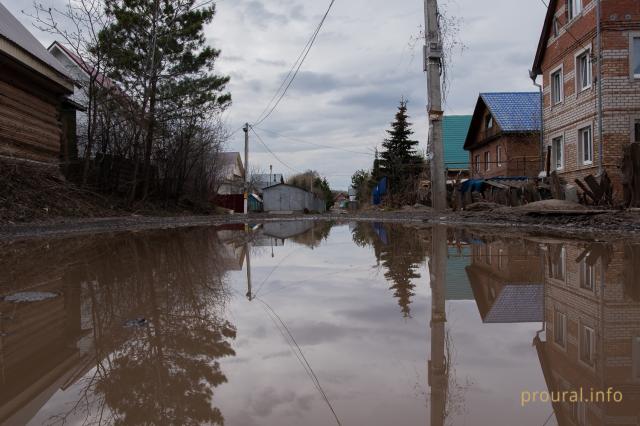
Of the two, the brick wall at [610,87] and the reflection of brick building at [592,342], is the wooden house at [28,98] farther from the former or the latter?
the brick wall at [610,87]

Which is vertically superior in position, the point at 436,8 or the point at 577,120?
the point at 436,8

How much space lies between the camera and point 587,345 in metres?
2.43

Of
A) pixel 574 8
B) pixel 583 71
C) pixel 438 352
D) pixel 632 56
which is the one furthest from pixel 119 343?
pixel 574 8

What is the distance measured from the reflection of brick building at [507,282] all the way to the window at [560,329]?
0.33ft

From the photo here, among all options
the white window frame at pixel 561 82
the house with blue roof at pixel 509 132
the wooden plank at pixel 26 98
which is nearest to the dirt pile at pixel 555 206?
the white window frame at pixel 561 82

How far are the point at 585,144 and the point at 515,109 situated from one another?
11142 mm

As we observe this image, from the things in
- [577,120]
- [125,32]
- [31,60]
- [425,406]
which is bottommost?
[425,406]

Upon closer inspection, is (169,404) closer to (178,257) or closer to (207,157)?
(178,257)

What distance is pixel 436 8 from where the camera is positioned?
47.4 ft

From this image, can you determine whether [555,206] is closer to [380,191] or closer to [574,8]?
[574,8]

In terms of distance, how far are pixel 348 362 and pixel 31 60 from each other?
16.0 metres

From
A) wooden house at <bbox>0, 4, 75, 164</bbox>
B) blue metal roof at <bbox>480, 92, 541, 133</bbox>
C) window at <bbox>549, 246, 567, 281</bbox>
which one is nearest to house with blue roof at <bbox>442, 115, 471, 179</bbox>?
blue metal roof at <bbox>480, 92, 541, 133</bbox>

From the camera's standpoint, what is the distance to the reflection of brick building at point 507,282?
3.16 metres

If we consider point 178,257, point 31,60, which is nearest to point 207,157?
point 31,60
